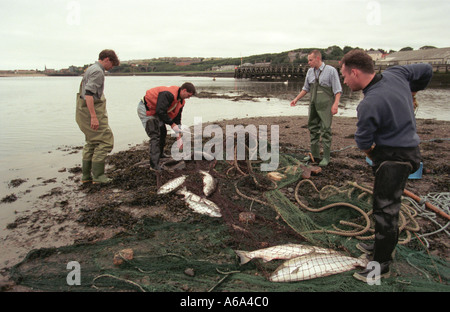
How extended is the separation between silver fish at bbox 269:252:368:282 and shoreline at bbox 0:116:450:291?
1.39m

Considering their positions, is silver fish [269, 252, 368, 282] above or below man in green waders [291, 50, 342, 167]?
below

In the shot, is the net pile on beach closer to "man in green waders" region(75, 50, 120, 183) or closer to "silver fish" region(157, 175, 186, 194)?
"silver fish" region(157, 175, 186, 194)

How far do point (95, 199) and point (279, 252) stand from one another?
3.92 meters

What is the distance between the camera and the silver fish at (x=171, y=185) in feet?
18.2

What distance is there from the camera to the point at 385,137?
2875 millimetres

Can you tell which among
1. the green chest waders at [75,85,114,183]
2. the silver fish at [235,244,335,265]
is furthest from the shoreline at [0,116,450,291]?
the silver fish at [235,244,335,265]

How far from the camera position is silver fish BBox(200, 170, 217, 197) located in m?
5.33

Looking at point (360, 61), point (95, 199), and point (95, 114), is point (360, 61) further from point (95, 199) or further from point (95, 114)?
point (95, 199)

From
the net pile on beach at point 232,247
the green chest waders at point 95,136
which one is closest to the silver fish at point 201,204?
the net pile on beach at point 232,247

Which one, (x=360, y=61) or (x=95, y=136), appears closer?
(x=360, y=61)

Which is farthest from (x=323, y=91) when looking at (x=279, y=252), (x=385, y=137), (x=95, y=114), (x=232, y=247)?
(x=95, y=114)

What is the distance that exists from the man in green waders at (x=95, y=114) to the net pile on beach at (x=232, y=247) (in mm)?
1235

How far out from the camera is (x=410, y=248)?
12.1ft

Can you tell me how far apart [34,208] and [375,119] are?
5933mm
